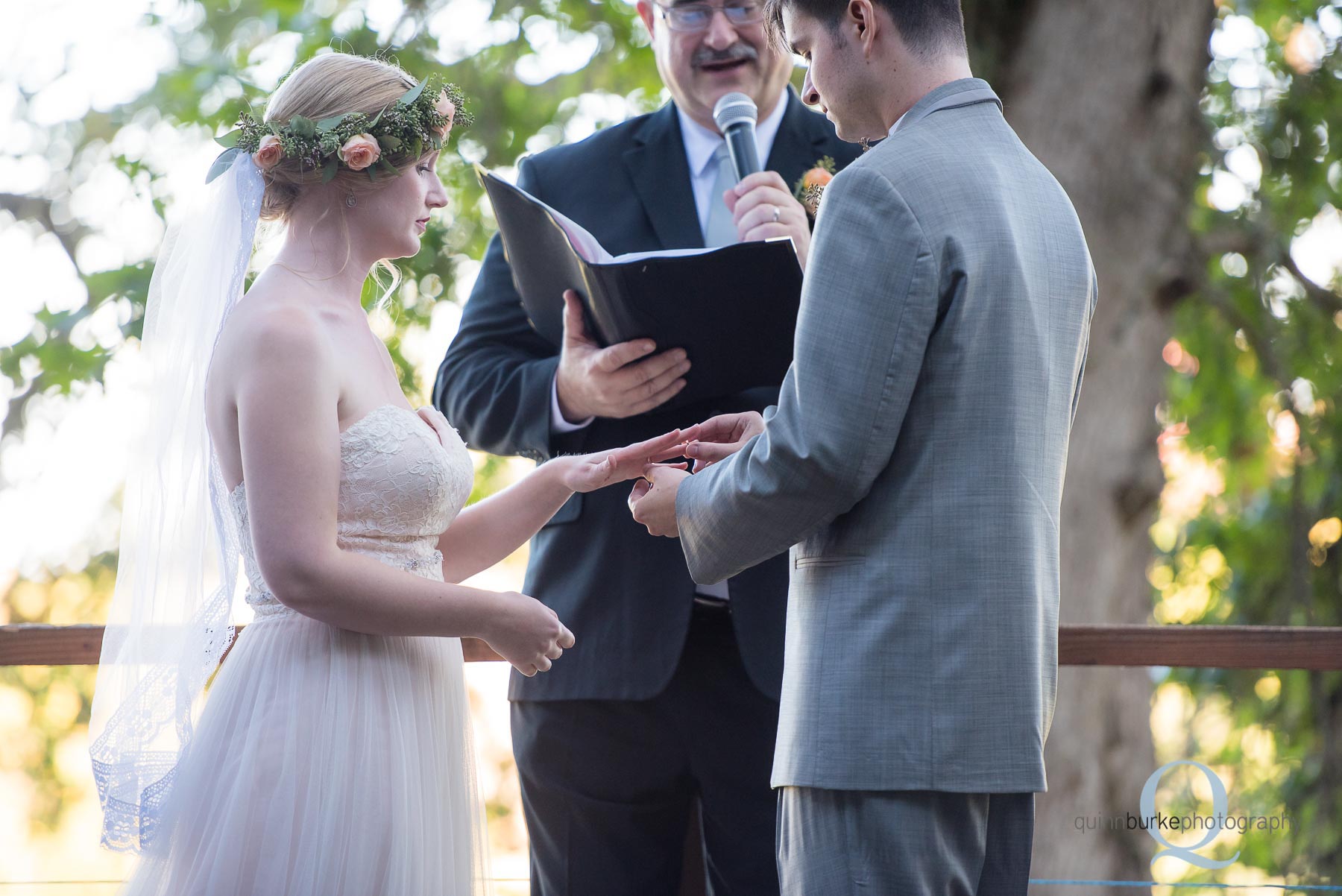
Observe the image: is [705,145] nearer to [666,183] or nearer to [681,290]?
[666,183]

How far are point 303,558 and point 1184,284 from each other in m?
3.93

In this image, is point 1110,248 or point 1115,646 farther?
point 1110,248

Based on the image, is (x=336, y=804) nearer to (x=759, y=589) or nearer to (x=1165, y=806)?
(x=759, y=589)

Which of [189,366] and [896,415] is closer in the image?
[896,415]

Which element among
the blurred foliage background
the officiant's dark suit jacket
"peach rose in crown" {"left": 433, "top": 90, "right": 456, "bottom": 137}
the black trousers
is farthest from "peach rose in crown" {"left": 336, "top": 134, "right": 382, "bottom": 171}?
the blurred foliage background

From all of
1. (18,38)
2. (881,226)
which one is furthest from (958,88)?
(18,38)

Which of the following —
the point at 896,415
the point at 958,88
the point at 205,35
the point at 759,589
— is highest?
the point at 205,35

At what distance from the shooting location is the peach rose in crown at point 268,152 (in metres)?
1.96

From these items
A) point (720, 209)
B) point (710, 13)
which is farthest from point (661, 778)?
point (710, 13)

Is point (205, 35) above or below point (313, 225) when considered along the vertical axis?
above

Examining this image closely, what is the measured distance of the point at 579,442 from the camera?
2.41 metres

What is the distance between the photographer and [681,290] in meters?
1.99

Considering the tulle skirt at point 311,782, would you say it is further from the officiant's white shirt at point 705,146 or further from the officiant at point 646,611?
the officiant's white shirt at point 705,146

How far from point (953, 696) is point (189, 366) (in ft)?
4.25
